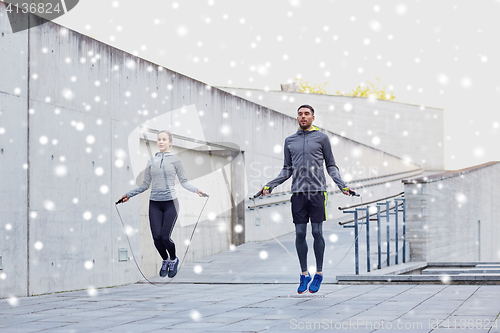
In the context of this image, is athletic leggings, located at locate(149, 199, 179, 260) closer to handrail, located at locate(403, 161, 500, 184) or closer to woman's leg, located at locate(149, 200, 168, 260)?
woman's leg, located at locate(149, 200, 168, 260)

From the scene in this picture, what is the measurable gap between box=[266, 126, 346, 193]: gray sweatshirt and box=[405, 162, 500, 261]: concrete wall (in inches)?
255

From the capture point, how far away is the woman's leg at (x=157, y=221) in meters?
7.50

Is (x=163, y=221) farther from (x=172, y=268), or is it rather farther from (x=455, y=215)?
(x=455, y=215)

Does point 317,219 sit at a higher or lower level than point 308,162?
lower

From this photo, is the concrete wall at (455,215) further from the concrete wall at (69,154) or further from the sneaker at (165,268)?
the sneaker at (165,268)

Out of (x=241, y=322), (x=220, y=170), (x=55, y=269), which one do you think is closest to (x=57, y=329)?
(x=241, y=322)

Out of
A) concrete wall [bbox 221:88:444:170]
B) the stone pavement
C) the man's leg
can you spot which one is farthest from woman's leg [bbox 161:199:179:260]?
concrete wall [bbox 221:88:444:170]

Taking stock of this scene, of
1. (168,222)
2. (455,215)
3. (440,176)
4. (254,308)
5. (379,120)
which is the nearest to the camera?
(254,308)

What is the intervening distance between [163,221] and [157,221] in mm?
65

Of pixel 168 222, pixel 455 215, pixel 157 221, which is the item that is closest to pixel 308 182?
pixel 168 222

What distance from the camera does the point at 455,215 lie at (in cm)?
1694

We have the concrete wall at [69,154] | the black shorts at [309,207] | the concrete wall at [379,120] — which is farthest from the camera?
the concrete wall at [379,120]

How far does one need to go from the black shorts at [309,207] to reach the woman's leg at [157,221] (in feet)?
5.25

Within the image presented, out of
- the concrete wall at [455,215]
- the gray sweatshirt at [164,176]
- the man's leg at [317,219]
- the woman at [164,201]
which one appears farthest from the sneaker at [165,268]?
the concrete wall at [455,215]
